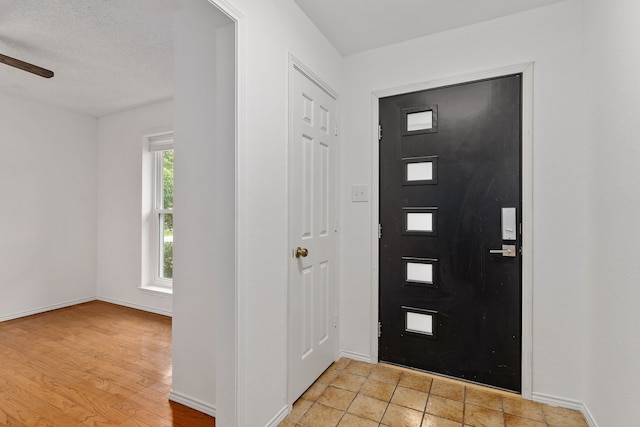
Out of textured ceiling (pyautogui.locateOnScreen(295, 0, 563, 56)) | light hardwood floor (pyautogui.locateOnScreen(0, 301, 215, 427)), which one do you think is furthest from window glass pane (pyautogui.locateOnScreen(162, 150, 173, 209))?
textured ceiling (pyautogui.locateOnScreen(295, 0, 563, 56))

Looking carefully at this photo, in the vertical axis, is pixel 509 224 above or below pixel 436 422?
above

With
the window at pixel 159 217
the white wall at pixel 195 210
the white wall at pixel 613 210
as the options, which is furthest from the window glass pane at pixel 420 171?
the window at pixel 159 217

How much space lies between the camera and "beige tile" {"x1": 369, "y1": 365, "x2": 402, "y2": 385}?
218 centimetres

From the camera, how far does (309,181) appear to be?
6.85ft

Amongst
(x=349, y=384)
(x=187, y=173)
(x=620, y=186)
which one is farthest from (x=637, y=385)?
(x=187, y=173)

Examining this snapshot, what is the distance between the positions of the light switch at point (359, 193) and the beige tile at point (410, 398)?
137 cm

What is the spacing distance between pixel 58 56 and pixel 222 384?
3.09m

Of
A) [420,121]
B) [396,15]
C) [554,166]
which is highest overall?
[396,15]

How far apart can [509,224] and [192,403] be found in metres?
2.33

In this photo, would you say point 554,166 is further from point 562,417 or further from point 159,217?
point 159,217

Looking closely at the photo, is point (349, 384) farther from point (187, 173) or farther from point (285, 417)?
point (187, 173)

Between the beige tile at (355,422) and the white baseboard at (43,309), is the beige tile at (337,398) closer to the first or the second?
the beige tile at (355,422)

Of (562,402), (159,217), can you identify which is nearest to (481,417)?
(562,402)

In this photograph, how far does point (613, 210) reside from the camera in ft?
4.91
